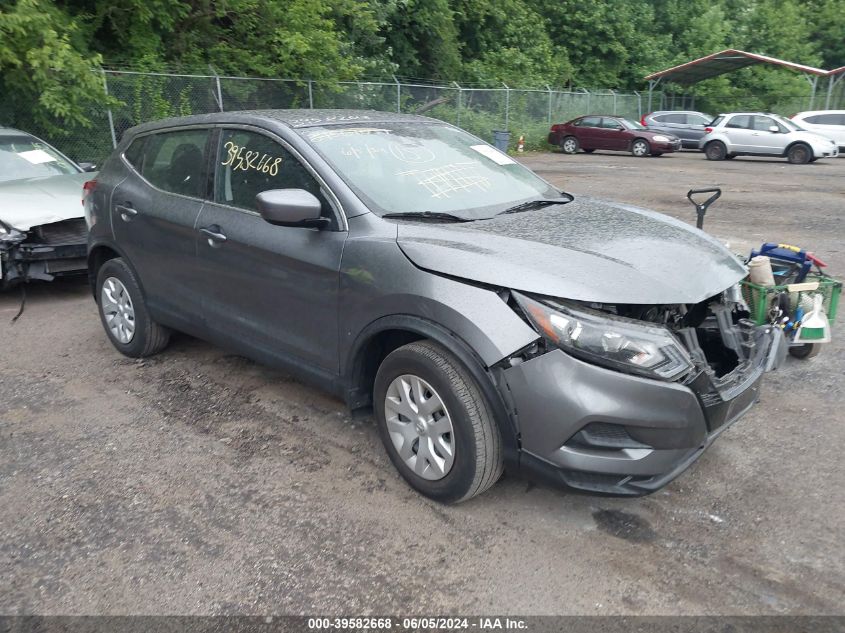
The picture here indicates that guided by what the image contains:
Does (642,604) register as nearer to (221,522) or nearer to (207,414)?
(221,522)

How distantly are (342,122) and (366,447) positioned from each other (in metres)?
1.81

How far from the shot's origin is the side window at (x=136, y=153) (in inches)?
195

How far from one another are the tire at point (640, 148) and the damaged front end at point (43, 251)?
21074 mm

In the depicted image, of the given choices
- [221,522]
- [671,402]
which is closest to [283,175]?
[221,522]

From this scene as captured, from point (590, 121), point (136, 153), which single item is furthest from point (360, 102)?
point (136, 153)

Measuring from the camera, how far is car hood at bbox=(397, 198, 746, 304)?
294 centimetres

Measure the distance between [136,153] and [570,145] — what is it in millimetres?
22624

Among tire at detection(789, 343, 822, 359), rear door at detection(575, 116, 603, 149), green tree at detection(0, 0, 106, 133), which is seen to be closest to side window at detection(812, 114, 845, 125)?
rear door at detection(575, 116, 603, 149)

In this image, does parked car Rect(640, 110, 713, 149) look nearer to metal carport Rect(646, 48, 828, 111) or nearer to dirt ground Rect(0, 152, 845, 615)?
metal carport Rect(646, 48, 828, 111)

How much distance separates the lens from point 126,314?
510 cm

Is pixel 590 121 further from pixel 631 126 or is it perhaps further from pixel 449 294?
pixel 449 294

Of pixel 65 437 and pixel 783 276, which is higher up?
pixel 783 276

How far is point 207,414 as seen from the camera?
431 centimetres

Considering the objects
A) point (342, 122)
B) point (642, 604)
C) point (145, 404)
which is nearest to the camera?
point (642, 604)
